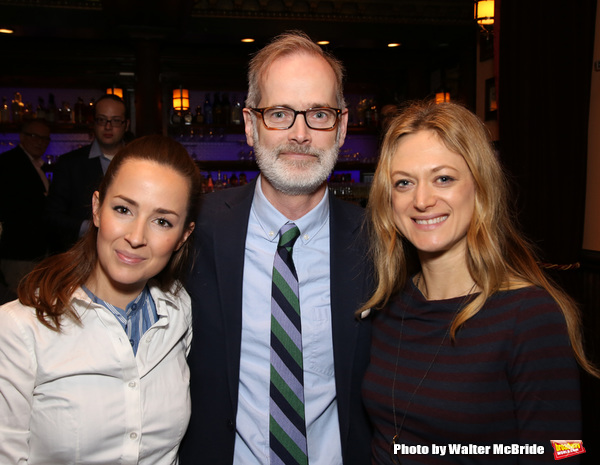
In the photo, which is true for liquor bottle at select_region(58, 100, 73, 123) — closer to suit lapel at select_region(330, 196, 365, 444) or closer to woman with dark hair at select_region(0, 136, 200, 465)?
woman with dark hair at select_region(0, 136, 200, 465)

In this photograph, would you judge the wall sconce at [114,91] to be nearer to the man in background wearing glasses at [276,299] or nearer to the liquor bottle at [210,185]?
the liquor bottle at [210,185]

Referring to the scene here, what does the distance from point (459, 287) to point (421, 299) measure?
0.13 metres

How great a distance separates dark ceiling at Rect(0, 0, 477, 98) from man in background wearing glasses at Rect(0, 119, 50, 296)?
190 centimetres

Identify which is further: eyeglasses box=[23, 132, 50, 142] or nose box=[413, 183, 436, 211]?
eyeglasses box=[23, 132, 50, 142]

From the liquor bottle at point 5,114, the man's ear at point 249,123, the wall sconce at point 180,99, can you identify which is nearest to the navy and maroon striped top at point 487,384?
the man's ear at point 249,123

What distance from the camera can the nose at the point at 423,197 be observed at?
1.59 metres

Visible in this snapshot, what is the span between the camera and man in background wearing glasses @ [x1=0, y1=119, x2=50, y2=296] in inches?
150

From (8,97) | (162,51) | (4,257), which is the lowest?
(4,257)

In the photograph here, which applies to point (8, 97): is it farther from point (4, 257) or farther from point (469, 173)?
point (469, 173)

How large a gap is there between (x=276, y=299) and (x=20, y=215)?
288 cm

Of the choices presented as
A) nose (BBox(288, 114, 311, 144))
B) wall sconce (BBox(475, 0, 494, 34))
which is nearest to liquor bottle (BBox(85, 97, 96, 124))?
wall sconce (BBox(475, 0, 494, 34))

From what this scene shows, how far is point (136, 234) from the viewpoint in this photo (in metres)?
1.58

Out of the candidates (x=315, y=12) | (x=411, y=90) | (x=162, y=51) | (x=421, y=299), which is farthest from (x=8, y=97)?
(x=421, y=299)

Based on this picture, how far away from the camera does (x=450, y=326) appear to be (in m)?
1.56
